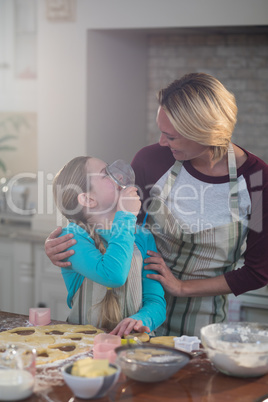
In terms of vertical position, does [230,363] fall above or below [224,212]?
below

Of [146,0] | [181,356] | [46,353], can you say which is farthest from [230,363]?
[146,0]

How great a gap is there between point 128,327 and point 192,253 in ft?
1.67

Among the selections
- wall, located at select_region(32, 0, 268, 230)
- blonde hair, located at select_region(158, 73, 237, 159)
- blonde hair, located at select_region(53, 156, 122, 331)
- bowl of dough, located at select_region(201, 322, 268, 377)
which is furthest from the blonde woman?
wall, located at select_region(32, 0, 268, 230)

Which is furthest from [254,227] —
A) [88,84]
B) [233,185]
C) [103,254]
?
[88,84]

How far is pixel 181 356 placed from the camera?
1.33m

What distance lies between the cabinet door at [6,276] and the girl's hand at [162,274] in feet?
5.80

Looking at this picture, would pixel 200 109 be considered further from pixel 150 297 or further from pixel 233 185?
pixel 150 297

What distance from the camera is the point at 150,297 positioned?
183 cm

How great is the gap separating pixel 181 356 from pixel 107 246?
0.58m

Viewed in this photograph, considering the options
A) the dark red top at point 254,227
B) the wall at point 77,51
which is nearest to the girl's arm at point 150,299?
the dark red top at point 254,227

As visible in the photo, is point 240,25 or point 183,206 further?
point 240,25

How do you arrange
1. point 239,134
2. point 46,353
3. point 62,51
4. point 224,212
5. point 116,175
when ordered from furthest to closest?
1. point 239,134
2. point 62,51
3. point 224,212
4. point 116,175
5. point 46,353

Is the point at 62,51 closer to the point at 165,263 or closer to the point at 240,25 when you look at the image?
the point at 240,25

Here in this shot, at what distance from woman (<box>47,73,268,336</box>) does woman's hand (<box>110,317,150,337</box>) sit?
25 cm
